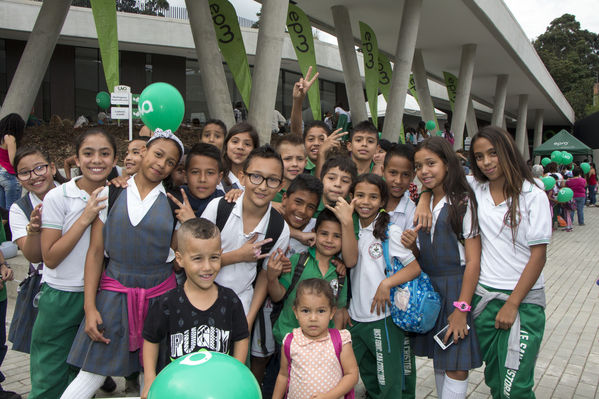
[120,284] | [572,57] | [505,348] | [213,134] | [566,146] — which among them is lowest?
[505,348]

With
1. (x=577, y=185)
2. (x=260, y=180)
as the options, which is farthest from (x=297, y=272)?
(x=577, y=185)

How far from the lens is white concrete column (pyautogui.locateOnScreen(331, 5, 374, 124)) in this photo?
14.8m

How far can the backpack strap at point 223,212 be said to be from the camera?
2622mm

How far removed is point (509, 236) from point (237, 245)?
5.03 feet

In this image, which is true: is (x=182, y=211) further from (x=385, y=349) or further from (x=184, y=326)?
(x=385, y=349)

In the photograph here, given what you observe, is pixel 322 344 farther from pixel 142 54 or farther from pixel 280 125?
pixel 142 54

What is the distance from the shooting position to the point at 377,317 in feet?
9.27

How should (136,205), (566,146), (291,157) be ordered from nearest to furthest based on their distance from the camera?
(136,205) < (291,157) < (566,146)

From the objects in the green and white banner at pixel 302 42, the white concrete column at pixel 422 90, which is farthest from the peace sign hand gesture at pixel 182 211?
the white concrete column at pixel 422 90

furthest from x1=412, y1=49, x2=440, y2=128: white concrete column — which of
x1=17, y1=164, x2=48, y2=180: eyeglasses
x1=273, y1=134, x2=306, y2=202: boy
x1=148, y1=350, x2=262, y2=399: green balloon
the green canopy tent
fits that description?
x1=148, y1=350, x2=262, y2=399: green balloon

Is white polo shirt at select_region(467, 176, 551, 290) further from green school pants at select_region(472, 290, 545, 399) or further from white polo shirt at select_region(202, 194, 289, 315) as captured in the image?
white polo shirt at select_region(202, 194, 289, 315)

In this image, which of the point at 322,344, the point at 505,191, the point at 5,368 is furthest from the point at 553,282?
the point at 5,368

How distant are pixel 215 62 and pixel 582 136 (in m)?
38.1

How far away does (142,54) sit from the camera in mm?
20781
